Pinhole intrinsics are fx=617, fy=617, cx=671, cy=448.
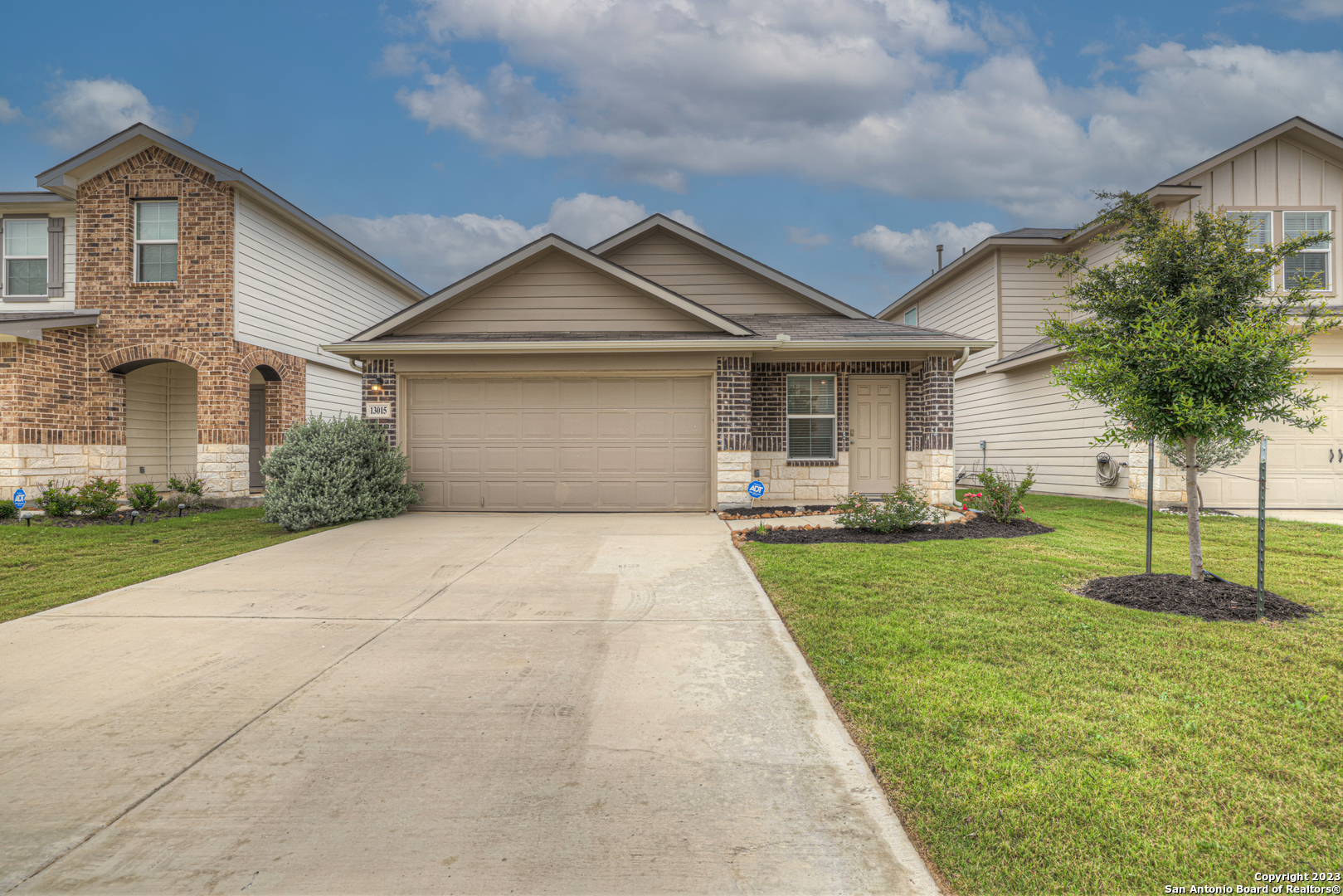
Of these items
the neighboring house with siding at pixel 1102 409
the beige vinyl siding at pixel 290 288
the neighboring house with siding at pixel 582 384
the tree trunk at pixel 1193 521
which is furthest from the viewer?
the beige vinyl siding at pixel 290 288

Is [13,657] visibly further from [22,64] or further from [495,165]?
[495,165]

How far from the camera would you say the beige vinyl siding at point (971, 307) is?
52.6 feet

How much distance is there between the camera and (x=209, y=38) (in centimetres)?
2595

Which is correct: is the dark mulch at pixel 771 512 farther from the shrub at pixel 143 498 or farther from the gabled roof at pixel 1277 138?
the shrub at pixel 143 498

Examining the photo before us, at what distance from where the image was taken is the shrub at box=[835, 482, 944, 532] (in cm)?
856

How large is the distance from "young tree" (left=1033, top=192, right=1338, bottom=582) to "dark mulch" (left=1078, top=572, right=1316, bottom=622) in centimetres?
23

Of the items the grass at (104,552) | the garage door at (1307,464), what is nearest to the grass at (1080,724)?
the grass at (104,552)

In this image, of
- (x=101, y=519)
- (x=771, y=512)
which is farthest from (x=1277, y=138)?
(x=101, y=519)

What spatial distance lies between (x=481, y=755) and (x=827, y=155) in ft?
162

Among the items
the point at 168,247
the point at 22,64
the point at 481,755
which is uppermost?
the point at 22,64

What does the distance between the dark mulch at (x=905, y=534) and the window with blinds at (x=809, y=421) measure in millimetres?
3158

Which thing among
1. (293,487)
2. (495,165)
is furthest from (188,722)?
(495,165)

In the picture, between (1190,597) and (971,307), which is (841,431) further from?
(971,307)

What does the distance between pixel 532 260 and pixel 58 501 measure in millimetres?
9365
